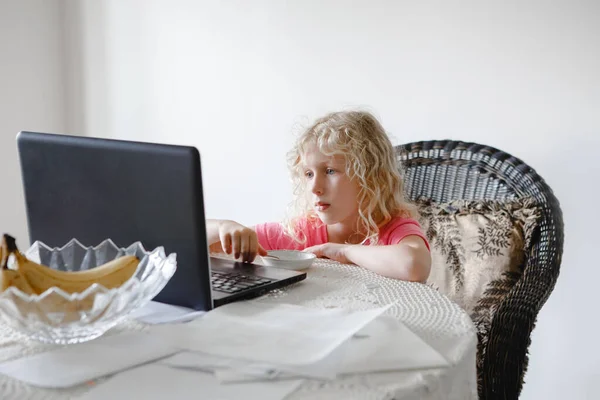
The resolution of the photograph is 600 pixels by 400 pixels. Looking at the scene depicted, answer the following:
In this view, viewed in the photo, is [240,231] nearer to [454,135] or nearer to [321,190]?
[321,190]

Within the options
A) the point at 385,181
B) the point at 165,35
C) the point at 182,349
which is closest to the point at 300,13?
the point at 165,35

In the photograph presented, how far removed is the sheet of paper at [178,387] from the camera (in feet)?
2.16

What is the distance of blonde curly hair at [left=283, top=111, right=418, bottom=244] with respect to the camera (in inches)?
60.8

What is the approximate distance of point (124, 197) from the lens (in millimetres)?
893

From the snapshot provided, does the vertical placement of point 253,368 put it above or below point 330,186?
below

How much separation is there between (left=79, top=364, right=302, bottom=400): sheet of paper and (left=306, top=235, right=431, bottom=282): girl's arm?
62 cm

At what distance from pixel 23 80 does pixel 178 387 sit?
241 cm

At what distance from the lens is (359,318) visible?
0.83 meters

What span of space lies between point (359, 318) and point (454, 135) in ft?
4.00

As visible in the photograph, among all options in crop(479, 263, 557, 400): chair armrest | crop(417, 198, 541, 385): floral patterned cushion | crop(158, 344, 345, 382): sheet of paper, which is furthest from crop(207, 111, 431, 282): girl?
crop(158, 344, 345, 382): sheet of paper

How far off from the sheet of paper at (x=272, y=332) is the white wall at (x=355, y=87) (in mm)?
1151

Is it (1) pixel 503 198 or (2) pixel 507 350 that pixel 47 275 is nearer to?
(2) pixel 507 350

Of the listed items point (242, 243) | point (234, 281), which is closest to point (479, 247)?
point (242, 243)

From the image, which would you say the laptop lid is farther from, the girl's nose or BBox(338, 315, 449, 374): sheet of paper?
the girl's nose
